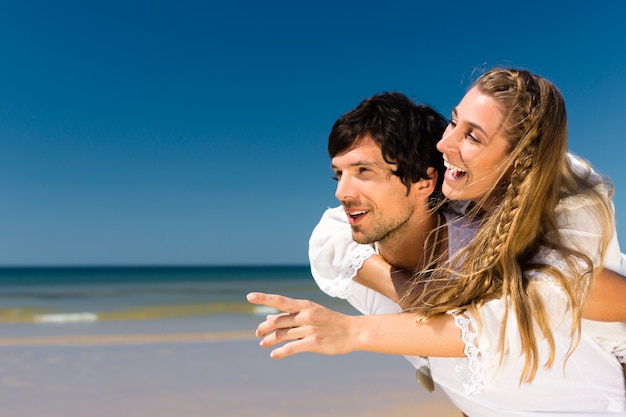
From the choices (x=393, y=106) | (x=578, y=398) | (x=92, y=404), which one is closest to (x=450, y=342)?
(x=578, y=398)

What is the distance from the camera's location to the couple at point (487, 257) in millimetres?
2170

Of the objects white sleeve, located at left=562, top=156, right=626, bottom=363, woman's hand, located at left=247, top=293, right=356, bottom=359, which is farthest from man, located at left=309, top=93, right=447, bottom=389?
woman's hand, located at left=247, top=293, right=356, bottom=359

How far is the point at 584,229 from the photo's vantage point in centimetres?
235

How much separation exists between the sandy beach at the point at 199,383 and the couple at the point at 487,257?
117 inches

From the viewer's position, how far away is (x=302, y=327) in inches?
78.0

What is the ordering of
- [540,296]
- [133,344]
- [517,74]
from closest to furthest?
[540,296] → [517,74] → [133,344]

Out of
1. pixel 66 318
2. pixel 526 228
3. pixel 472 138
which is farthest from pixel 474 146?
pixel 66 318

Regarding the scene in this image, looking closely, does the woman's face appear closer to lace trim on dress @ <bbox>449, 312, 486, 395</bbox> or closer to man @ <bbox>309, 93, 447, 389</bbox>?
man @ <bbox>309, 93, 447, 389</bbox>

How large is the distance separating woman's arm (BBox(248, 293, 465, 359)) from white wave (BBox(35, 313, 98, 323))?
463 inches

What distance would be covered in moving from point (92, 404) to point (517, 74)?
524cm

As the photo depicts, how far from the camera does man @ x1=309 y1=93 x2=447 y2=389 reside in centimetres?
331

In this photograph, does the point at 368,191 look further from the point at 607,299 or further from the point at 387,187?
the point at 607,299

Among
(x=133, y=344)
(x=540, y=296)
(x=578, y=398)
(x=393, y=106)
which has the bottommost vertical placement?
(x=133, y=344)

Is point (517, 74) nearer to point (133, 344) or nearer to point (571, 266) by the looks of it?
point (571, 266)
